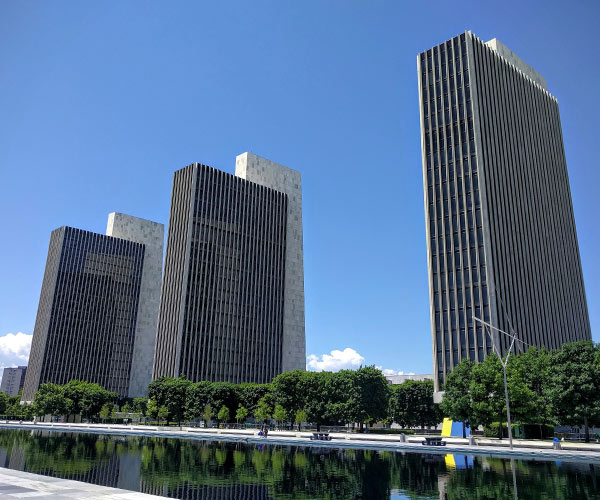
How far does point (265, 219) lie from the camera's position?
540 ft

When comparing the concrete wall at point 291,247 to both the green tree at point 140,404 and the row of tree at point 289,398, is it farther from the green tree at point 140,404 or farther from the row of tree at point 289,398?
the row of tree at point 289,398

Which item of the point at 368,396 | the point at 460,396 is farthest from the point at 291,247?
the point at 460,396

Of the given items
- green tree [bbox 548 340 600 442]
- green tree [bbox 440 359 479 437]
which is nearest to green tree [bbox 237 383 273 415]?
green tree [bbox 440 359 479 437]

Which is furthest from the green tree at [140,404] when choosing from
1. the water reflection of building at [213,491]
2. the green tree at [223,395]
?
the water reflection of building at [213,491]

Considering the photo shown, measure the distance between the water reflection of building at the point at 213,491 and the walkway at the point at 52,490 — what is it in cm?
352

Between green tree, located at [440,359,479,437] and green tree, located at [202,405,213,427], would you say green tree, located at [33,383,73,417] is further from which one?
green tree, located at [440,359,479,437]

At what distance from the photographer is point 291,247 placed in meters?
169

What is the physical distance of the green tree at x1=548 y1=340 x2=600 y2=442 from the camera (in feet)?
189

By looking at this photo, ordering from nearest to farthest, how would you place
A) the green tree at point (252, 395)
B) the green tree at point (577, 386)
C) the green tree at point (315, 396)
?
1. the green tree at point (577, 386)
2. the green tree at point (315, 396)
3. the green tree at point (252, 395)

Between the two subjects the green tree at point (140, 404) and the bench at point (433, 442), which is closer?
the bench at point (433, 442)

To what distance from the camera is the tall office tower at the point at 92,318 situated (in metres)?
176

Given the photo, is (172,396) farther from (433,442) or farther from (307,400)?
(433,442)

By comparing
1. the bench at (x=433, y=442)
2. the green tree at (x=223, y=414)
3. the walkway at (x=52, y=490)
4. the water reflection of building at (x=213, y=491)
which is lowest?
the water reflection of building at (x=213, y=491)

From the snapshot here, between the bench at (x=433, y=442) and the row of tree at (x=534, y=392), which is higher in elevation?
the row of tree at (x=534, y=392)
